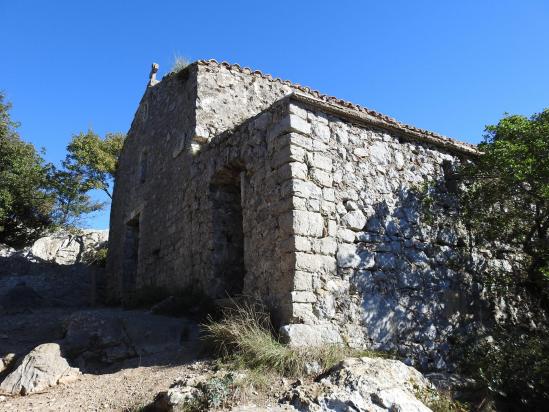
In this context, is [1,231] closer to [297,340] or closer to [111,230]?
[111,230]

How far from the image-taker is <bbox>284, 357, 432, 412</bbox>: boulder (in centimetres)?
373

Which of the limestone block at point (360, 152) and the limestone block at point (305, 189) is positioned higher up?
the limestone block at point (360, 152)

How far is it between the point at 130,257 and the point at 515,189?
865cm

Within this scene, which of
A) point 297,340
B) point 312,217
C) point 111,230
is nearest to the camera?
point 297,340

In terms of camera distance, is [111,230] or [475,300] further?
[111,230]

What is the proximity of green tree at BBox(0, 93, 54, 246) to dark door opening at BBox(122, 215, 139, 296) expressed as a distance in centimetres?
733

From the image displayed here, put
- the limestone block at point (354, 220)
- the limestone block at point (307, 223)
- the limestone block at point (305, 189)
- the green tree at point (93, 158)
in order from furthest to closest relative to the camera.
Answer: the green tree at point (93, 158) < the limestone block at point (354, 220) < the limestone block at point (305, 189) < the limestone block at point (307, 223)

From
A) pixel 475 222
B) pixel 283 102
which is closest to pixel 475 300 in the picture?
pixel 475 222

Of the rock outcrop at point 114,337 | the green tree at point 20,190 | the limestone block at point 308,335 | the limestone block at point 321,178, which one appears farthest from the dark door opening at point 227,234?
the green tree at point 20,190

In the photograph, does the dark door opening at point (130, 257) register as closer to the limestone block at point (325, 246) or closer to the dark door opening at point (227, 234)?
the dark door opening at point (227, 234)

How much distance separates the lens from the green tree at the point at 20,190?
16.3 m

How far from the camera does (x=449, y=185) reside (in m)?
6.77

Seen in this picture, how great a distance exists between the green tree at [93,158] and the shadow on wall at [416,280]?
16.4m

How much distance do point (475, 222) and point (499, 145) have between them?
50.3 inches
